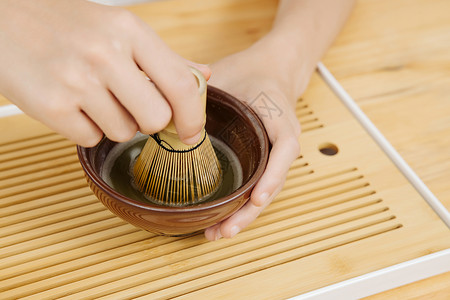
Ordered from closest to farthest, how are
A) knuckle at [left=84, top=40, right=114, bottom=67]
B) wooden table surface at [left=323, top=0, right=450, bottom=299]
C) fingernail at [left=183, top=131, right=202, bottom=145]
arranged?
knuckle at [left=84, top=40, right=114, bottom=67] → fingernail at [left=183, top=131, right=202, bottom=145] → wooden table surface at [left=323, top=0, right=450, bottom=299]

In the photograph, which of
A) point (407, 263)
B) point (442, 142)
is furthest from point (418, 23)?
point (407, 263)

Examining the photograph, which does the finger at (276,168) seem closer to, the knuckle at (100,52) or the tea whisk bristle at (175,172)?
the tea whisk bristle at (175,172)

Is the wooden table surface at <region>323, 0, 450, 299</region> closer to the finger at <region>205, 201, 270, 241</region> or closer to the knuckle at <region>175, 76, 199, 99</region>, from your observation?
the finger at <region>205, 201, 270, 241</region>

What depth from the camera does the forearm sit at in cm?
98

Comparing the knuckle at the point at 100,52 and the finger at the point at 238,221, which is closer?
the knuckle at the point at 100,52

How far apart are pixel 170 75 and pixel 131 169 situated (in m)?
0.24

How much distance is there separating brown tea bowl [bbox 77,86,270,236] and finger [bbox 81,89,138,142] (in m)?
0.07

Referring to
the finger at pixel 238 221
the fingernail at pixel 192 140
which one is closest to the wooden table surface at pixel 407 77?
the finger at pixel 238 221

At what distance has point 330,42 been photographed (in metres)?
1.11

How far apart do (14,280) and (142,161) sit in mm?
231

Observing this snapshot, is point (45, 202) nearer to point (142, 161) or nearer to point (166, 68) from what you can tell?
point (142, 161)

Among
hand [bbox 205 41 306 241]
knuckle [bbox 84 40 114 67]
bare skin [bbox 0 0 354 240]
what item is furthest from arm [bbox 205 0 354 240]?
knuckle [bbox 84 40 114 67]

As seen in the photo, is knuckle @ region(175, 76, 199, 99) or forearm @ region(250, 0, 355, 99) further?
forearm @ region(250, 0, 355, 99)

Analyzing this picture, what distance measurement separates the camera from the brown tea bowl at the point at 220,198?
1.96ft
